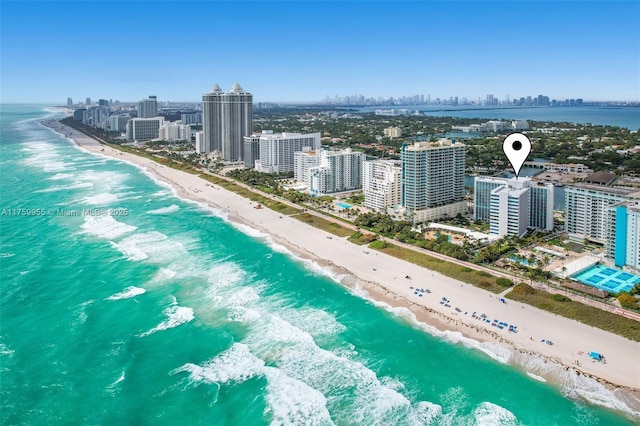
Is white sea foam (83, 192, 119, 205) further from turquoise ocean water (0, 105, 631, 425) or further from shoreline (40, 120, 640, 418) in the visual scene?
shoreline (40, 120, 640, 418)

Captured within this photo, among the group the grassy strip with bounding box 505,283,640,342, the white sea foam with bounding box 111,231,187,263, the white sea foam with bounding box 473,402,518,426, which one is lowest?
the white sea foam with bounding box 473,402,518,426

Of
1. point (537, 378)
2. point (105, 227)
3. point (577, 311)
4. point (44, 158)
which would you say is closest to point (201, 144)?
point (44, 158)

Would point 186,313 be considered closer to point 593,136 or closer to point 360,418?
point 360,418

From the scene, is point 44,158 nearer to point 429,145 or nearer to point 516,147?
point 429,145

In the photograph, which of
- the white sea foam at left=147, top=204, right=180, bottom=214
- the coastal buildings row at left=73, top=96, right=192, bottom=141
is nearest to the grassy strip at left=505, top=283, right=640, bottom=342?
the white sea foam at left=147, top=204, right=180, bottom=214

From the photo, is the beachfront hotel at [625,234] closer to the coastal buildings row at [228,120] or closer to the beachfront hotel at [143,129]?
the coastal buildings row at [228,120]

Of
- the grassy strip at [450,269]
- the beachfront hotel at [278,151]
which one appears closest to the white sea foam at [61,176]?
the beachfront hotel at [278,151]
